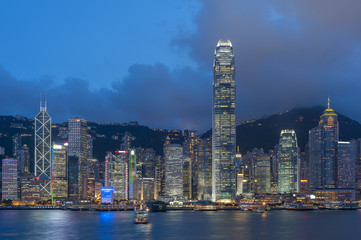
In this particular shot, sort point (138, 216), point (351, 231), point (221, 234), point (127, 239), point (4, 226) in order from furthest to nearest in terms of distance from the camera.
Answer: point (138, 216) → point (4, 226) → point (351, 231) → point (221, 234) → point (127, 239)

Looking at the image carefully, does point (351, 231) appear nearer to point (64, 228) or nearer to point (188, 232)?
point (188, 232)

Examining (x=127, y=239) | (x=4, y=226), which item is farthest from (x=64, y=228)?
(x=127, y=239)

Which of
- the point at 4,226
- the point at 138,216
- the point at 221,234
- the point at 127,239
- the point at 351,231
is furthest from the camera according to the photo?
the point at 138,216

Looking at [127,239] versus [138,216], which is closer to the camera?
[127,239]

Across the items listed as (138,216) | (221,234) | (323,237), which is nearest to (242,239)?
(221,234)

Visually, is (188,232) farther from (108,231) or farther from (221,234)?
(108,231)

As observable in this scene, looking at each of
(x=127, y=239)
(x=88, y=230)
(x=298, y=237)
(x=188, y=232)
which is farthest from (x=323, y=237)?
(x=88, y=230)

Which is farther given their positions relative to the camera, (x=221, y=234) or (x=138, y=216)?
(x=138, y=216)

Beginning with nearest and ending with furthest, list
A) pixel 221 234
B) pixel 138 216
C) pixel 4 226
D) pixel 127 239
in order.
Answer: pixel 127 239 < pixel 221 234 < pixel 4 226 < pixel 138 216

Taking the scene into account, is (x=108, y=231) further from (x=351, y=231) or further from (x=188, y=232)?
(x=351, y=231)
